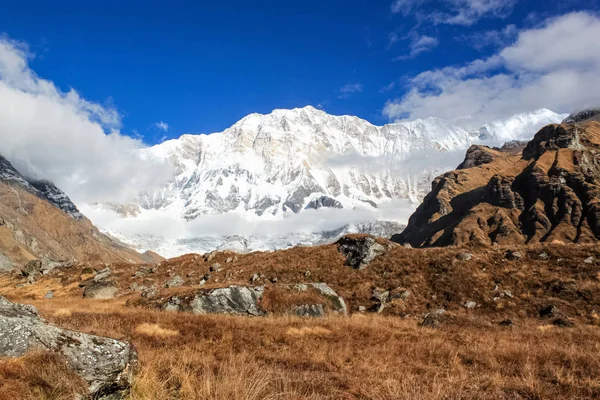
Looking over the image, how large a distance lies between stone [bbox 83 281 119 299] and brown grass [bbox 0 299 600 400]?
18.4 meters

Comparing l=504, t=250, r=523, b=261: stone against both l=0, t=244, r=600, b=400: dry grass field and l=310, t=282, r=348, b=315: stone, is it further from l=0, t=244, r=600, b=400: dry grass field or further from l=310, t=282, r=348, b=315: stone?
l=310, t=282, r=348, b=315: stone

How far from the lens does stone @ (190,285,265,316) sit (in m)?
22.9

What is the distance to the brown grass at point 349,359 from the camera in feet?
23.3

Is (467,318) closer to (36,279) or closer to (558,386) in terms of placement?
(558,386)

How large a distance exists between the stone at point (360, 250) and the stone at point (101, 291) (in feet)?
72.4

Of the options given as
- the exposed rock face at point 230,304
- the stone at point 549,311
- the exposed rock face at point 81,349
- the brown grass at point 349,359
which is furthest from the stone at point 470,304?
the exposed rock face at point 81,349

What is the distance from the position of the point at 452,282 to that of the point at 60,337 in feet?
90.6

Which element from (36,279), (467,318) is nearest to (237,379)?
(467,318)

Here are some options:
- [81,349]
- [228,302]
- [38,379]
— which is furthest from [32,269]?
[38,379]

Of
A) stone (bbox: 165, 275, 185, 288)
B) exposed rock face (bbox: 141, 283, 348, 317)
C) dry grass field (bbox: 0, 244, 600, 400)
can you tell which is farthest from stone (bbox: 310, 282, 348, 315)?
stone (bbox: 165, 275, 185, 288)

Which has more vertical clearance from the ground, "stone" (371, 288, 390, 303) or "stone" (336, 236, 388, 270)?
"stone" (336, 236, 388, 270)

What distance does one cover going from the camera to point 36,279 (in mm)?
50469

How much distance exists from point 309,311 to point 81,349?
17.7m

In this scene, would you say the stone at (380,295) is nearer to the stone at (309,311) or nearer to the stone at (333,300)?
the stone at (333,300)
